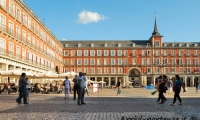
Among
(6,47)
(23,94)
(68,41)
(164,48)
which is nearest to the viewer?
(23,94)

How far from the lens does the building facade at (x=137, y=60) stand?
78.9 m

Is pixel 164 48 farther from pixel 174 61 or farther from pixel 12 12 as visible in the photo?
pixel 12 12

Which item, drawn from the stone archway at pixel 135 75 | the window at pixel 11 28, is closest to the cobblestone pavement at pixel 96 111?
the window at pixel 11 28

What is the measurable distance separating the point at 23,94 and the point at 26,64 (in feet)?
Result: 82.7

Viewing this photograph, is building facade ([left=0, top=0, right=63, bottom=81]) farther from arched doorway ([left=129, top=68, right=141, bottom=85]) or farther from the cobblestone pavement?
arched doorway ([left=129, top=68, right=141, bottom=85])

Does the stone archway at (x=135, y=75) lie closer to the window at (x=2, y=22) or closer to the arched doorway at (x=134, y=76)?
the arched doorway at (x=134, y=76)

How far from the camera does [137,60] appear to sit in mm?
79562

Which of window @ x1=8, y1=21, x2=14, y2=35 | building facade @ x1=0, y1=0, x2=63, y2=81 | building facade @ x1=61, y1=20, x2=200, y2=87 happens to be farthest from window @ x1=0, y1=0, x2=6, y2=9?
building facade @ x1=61, y1=20, x2=200, y2=87

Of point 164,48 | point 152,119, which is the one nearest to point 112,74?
point 164,48

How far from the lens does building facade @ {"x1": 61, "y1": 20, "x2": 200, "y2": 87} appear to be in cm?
7894

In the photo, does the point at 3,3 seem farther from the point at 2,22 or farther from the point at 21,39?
the point at 21,39

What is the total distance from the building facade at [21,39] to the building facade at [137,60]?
27582mm

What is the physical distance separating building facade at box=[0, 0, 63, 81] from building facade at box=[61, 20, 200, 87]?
27.6 m

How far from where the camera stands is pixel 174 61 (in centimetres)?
7969
